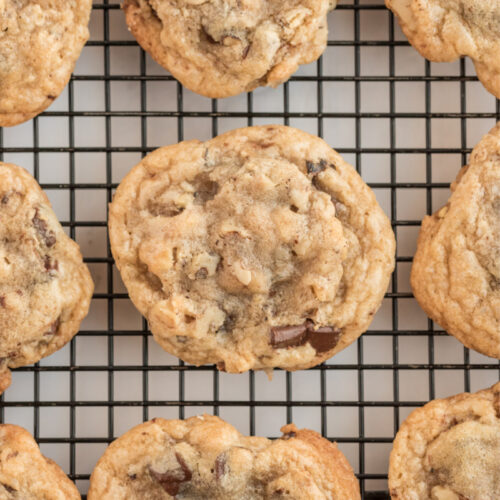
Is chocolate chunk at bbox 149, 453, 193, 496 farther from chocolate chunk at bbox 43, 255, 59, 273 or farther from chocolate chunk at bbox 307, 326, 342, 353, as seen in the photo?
chocolate chunk at bbox 43, 255, 59, 273

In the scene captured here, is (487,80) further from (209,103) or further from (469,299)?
(209,103)

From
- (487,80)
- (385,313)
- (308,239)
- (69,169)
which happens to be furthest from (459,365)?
(69,169)

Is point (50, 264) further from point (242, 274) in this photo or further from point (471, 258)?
point (471, 258)

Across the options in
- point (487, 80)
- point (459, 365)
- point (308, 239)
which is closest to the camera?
point (308, 239)

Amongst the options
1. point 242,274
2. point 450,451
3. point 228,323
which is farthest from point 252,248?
point 450,451

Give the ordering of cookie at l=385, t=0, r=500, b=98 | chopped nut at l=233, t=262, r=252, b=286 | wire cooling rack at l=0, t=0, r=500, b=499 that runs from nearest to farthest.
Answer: chopped nut at l=233, t=262, r=252, b=286 → cookie at l=385, t=0, r=500, b=98 → wire cooling rack at l=0, t=0, r=500, b=499

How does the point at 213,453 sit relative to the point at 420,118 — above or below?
below

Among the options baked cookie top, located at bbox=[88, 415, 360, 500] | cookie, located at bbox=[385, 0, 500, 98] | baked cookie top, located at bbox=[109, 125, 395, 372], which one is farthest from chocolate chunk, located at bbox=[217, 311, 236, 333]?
cookie, located at bbox=[385, 0, 500, 98]

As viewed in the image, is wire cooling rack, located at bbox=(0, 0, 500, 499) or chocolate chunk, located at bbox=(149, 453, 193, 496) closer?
chocolate chunk, located at bbox=(149, 453, 193, 496)
